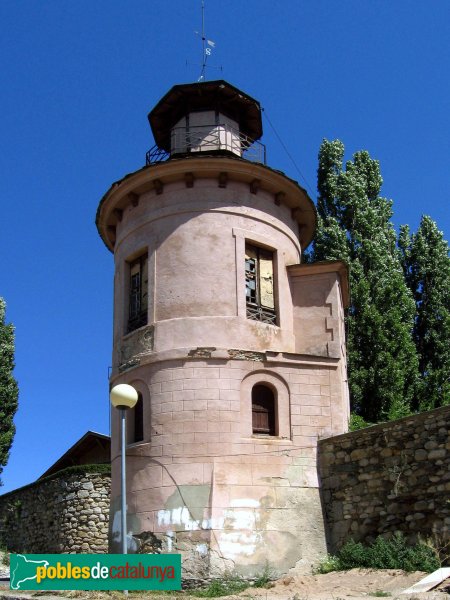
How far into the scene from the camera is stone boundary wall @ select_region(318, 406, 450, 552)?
1510cm

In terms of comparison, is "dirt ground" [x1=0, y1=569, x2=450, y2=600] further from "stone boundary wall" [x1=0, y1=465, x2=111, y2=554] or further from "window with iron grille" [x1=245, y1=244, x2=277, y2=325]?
"stone boundary wall" [x1=0, y1=465, x2=111, y2=554]

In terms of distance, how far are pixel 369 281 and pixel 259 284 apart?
10319 mm

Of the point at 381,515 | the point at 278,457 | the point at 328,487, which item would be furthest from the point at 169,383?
the point at 381,515

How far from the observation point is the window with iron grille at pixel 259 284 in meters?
18.7

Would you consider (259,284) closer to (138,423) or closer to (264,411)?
(264,411)

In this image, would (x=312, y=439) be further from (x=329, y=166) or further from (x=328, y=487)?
(x=329, y=166)

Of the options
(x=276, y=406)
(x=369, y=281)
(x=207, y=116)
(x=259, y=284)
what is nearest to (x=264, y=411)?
(x=276, y=406)

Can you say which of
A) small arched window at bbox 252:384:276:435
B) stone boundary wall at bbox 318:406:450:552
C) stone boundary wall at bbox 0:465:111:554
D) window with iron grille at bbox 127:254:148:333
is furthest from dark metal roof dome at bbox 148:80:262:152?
stone boundary wall at bbox 0:465:111:554

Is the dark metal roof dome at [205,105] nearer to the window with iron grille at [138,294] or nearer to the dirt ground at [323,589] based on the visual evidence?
the window with iron grille at [138,294]

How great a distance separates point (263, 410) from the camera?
17.8m

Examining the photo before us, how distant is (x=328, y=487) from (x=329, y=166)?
17.9 meters

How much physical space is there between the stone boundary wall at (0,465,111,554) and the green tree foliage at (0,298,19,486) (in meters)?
3.93

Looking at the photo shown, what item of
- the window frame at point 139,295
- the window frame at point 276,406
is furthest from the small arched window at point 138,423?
the window frame at point 276,406

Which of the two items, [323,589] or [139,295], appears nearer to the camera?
[323,589]
